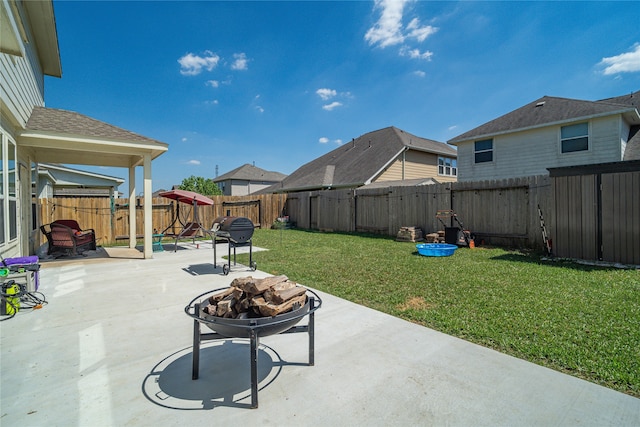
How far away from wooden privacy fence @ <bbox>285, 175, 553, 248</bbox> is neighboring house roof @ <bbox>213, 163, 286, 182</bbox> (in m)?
19.8

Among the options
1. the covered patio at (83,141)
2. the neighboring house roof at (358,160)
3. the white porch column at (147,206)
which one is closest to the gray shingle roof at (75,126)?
the covered patio at (83,141)

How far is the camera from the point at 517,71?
39.4 ft

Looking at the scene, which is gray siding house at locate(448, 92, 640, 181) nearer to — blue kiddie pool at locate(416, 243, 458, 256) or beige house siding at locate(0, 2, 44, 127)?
blue kiddie pool at locate(416, 243, 458, 256)

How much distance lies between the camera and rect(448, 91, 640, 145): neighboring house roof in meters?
10.8

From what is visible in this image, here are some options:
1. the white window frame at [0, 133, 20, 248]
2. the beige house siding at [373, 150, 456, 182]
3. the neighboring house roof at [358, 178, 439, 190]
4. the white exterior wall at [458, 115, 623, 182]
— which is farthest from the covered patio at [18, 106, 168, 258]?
the white exterior wall at [458, 115, 623, 182]

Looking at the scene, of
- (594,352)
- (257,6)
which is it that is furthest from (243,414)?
(257,6)

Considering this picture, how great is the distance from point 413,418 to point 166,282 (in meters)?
4.85

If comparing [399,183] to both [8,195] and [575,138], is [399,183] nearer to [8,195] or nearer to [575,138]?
[575,138]

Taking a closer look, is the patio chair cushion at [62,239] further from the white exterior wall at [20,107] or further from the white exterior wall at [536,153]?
the white exterior wall at [536,153]

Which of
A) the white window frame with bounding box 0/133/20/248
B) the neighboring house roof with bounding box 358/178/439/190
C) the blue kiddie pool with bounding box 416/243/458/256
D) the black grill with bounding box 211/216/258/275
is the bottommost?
the blue kiddie pool with bounding box 416/243/458/256

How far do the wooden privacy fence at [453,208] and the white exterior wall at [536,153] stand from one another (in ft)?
15.8

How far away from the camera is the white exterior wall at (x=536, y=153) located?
10.8 m

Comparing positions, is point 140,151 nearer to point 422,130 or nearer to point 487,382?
point 487,382

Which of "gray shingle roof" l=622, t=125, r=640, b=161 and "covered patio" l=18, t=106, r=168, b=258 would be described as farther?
"gray shingle roof" l=622, t=125, r=640, b=161
